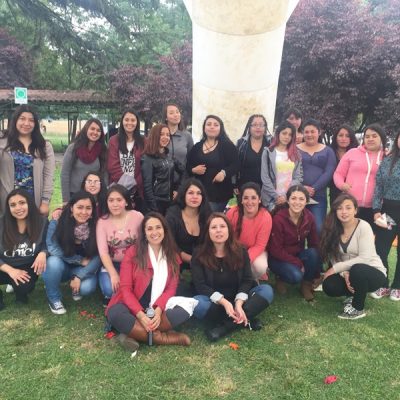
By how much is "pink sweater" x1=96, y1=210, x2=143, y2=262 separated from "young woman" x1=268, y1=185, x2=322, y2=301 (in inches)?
50.5

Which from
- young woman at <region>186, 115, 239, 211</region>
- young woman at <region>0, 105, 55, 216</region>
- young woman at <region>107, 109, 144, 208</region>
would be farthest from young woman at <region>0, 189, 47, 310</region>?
young woman at <region>186, 115, 239, 211</region>

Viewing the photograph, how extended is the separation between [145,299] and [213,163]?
5.33 ft

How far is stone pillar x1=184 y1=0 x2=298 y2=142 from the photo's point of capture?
5094 mm

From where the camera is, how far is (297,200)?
396 centimetres

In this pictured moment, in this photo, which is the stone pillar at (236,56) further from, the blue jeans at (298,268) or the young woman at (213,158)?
the blue jeans at (298,268)

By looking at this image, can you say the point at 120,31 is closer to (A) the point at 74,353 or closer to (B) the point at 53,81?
(B) the point at 53,81

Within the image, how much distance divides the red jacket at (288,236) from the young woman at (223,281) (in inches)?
22.1

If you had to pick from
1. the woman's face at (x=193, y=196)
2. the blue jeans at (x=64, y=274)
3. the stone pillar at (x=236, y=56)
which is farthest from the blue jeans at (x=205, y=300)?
the stone pillar at (x=236, y=56)

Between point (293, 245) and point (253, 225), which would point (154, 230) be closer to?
point (253, 225)

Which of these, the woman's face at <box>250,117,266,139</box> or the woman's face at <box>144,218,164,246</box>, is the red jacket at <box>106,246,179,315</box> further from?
the woman's face at <box>250,117,266,139</box>

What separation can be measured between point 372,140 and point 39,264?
3254 mm

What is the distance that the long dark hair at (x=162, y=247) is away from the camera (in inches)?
136

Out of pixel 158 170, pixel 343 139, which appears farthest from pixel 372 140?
pixel 158 170

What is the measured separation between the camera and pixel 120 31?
1497 cm
